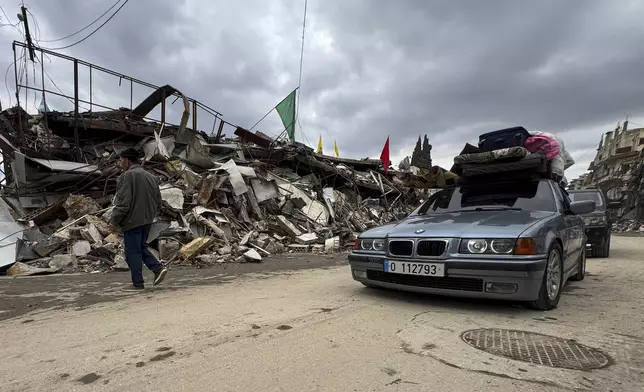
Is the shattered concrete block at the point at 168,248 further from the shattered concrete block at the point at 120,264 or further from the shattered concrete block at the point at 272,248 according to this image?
the shattered concrete block at the point at 272,248

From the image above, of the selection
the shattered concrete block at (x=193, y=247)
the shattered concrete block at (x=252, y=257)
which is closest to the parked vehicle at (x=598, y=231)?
the shattered concrete block at (x=252, y=257)

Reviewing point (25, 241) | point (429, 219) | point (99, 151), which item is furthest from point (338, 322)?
point (99, 151)

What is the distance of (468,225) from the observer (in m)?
3.67

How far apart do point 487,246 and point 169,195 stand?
736cm

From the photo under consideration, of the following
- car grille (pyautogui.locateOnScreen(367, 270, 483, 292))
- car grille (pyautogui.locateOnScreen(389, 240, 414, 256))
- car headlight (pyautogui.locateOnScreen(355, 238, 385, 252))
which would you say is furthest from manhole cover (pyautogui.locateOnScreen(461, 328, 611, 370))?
car headlight (pyautogui.locateOnScreen(355, 238, 385, 252))

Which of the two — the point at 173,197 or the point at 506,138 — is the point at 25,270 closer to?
the point at 173,197

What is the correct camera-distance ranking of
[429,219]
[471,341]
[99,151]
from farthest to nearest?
1. [99,151]
2. [429,219]
3. [471,341]

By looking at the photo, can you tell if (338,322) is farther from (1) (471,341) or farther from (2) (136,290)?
(2) (136,290)

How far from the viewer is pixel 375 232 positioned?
4.18m

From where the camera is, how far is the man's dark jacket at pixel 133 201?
450cm

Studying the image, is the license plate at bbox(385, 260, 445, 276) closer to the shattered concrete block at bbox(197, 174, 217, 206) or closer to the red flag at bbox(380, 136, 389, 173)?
the shattered concrete block at bbox(197, 174, 217, 206)

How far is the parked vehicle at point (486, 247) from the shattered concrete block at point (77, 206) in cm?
697

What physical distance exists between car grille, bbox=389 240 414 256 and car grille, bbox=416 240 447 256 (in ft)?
0.28

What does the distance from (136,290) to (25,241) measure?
397 centimetres
